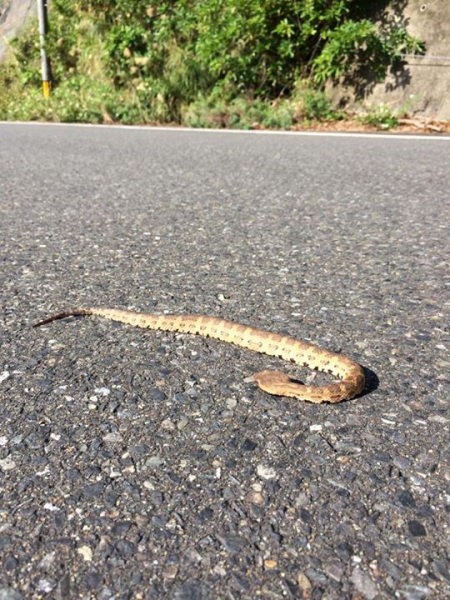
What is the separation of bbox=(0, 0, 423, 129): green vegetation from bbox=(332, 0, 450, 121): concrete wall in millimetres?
313

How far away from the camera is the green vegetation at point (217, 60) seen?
545 inches

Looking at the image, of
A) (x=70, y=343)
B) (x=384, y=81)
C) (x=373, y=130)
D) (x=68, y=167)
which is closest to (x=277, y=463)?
(x=70, y=343)

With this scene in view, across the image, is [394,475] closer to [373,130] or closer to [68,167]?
[68,167]

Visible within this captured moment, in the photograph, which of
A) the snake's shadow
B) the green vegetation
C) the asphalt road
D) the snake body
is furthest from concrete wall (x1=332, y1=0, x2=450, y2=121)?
the snake's shadow

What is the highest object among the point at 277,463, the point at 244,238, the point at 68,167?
the point at 277,463

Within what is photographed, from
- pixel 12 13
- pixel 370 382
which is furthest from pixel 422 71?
pixel 12 13

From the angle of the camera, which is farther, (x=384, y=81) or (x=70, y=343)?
(x=384, y=81)

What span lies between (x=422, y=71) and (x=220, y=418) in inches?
521

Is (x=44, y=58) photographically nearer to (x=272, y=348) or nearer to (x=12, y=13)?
(x=12, y=13)

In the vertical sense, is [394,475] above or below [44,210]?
above

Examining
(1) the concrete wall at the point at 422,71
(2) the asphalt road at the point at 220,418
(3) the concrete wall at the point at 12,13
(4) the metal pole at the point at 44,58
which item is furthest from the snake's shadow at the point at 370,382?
(3) the concrete wall at the point at 12,13

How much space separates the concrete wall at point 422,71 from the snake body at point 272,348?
11.7 meters

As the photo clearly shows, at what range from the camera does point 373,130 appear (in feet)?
40.8

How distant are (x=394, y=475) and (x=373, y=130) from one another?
11.6 metres
